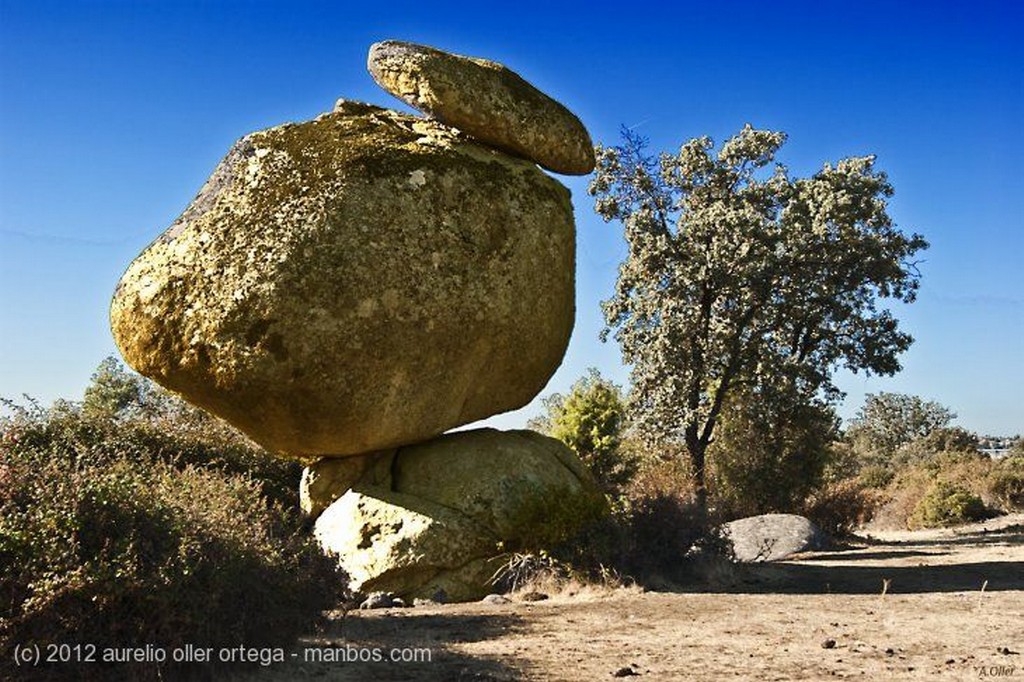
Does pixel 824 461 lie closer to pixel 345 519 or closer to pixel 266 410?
pixel 345 519

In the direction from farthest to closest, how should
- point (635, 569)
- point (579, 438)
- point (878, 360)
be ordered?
point (878, 360), point (579, 438), point (635, 569)

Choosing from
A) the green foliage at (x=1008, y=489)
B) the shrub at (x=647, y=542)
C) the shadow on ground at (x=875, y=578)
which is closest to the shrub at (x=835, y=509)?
the shadow on ground at (x=875, y=578)

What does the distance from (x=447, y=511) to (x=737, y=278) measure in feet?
42.0

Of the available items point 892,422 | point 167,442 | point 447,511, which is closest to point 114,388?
point 167,442

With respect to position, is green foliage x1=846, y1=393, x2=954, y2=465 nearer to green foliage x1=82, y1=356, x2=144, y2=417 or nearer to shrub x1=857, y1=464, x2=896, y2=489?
shrub x1=857, y1=464, x2=896, y2=489

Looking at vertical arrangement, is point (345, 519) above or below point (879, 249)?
below

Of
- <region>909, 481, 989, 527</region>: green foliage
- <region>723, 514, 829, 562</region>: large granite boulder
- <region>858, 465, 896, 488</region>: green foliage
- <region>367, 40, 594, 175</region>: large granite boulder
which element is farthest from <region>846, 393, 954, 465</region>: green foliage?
<region>367, 40, 594, 175</region>: large granite boulder

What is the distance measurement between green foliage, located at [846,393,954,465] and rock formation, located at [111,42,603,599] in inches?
2360

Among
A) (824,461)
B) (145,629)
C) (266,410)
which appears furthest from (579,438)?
(145,629)

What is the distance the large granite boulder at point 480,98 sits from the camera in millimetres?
15938

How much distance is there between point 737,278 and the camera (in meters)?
25.1

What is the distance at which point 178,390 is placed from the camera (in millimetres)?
14562

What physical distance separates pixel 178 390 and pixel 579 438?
12.3 meters

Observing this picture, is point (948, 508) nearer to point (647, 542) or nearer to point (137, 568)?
point (647, 542)
